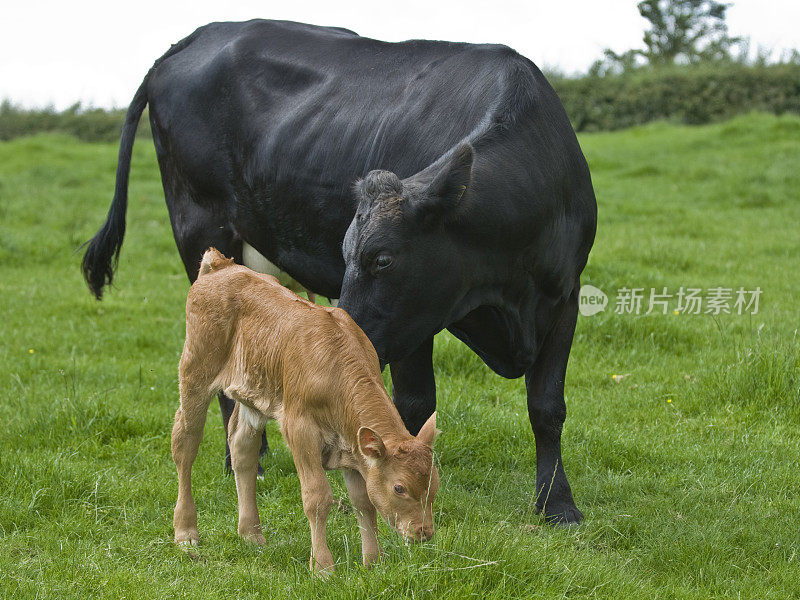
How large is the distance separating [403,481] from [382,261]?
0.97 metres

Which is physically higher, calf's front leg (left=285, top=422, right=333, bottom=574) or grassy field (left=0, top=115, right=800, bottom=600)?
calf's front leg (left=285, top=422, right=333, bottom=574)

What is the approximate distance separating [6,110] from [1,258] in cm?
1556

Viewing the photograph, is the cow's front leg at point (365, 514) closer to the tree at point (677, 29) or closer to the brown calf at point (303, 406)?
the brown calf at point (303, 406)

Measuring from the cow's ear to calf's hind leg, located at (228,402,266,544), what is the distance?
3.59 ft

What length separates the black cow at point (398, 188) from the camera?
11.9ft

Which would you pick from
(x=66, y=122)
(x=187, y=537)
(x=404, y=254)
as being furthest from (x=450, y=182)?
(x=66, y=122)

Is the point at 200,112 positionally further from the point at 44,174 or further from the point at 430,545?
the point at 44,174

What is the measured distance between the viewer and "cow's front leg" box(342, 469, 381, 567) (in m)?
3.20

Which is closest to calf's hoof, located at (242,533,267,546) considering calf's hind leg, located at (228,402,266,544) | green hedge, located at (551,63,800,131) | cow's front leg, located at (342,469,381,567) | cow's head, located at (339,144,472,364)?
calf's hind leg, located at (228,402,266,544)

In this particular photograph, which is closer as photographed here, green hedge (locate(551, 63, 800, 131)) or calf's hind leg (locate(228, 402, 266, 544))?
calf's hind leg (locate(228, 402, 266, 544))

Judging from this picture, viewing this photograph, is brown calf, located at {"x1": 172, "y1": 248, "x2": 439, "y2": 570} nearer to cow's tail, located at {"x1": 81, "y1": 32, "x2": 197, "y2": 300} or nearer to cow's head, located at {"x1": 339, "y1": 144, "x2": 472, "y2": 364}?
cow's head, located at {"x1": 339, "y1": 144, "x2": 472, "y2": 364}

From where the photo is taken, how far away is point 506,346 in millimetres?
4164

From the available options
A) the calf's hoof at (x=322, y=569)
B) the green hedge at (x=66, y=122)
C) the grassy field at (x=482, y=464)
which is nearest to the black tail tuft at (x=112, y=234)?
the grassy field at (x=482, y=464)

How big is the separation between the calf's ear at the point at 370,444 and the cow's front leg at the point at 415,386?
1.44m
